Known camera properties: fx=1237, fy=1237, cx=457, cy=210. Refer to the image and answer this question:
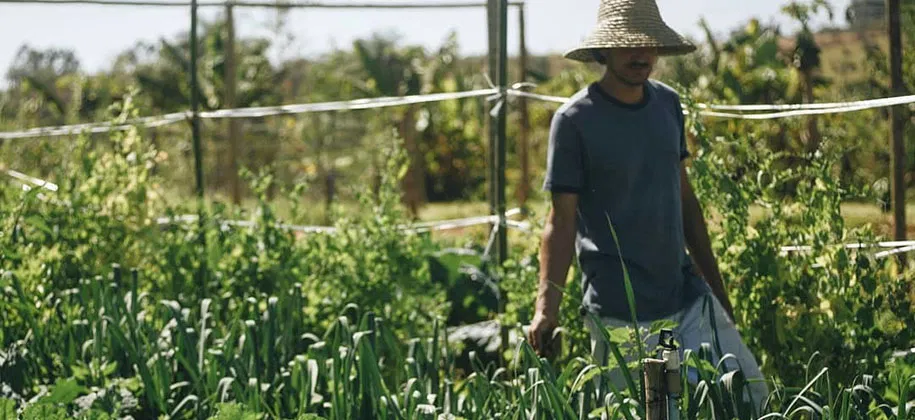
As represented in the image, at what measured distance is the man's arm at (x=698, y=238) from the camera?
11.0 feet

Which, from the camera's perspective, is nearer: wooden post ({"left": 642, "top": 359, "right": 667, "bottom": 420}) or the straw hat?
wooden post ({"left": 642, "top": 359, "right": 667, "bottom": 420})

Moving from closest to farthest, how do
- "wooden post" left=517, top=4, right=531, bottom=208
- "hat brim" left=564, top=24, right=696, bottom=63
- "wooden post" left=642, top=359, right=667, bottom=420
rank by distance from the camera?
"wooden post" left=642, top=359, right=667, bottom=420
"hat brim" left=564, top=24, right=696, bottom=63
"wooden post" left=517, top=4, right=531, bottom=208

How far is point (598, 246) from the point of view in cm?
327

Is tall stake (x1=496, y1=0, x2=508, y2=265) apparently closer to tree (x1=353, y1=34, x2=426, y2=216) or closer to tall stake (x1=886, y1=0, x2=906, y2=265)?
tall stake (x1=886, y1=0, x2=906, y2=265)

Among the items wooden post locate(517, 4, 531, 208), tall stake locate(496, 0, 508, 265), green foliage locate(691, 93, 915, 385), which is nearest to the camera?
green foliage locate(691, 93, 915, 385)

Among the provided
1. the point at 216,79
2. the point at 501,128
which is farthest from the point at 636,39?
the point at 216,79

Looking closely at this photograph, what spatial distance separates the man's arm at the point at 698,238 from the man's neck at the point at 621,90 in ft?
0.91

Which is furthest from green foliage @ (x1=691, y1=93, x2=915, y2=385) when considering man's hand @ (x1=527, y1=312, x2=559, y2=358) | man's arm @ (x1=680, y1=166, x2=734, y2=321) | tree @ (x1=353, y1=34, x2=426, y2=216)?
tree @ (x1=353, y1=34, x2=426, y2=216)

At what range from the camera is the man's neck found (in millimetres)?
3225

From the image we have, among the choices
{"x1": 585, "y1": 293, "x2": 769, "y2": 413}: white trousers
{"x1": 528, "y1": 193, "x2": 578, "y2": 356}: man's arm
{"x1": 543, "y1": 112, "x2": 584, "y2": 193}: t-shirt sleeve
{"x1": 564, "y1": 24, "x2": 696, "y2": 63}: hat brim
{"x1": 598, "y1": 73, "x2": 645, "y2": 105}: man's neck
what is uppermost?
{"x1": 564, "y1": 24, "x2": 696, "y2": 63}: hat brim

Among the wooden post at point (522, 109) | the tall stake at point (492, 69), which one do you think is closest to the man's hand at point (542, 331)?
the tall stake at point (492, 69)

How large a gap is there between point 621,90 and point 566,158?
0.76 ft

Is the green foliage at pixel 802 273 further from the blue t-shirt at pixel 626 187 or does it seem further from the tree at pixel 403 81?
the tree at pixel 403 81

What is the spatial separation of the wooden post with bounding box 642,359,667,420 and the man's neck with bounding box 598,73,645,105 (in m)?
1.03
